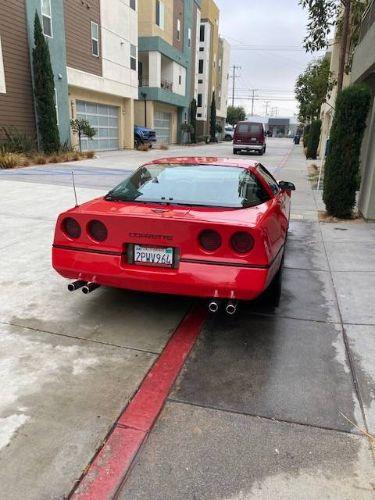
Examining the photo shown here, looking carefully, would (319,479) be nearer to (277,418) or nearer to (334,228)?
(277,418)

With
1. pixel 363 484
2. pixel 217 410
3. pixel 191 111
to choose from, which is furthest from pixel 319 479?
pixel 191 111

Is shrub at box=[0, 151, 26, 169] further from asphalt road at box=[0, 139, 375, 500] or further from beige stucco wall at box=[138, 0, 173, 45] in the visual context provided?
beige stucco wall at box=[138, 0, 173, 45]

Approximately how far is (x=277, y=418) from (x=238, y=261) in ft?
3.76

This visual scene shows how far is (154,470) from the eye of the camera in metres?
2.22

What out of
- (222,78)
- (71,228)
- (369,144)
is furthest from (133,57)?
(222,78)

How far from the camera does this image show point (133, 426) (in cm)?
253

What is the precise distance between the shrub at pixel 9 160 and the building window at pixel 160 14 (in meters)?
22.6

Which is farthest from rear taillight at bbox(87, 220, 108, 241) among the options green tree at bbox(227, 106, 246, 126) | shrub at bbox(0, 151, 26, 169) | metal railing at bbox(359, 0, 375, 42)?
green tree at bbox(227, 106, 246, 126)

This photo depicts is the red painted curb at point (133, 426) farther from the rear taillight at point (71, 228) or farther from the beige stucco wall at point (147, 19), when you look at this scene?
the beige stucco wall at point (147, 19)

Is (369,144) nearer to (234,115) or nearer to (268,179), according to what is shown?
(268,179)

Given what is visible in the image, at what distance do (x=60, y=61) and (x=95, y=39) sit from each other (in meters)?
4.51

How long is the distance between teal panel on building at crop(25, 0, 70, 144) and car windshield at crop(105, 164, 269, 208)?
16.9 metres

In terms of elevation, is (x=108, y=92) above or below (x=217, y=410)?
above

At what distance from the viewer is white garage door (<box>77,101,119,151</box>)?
24.7 m
